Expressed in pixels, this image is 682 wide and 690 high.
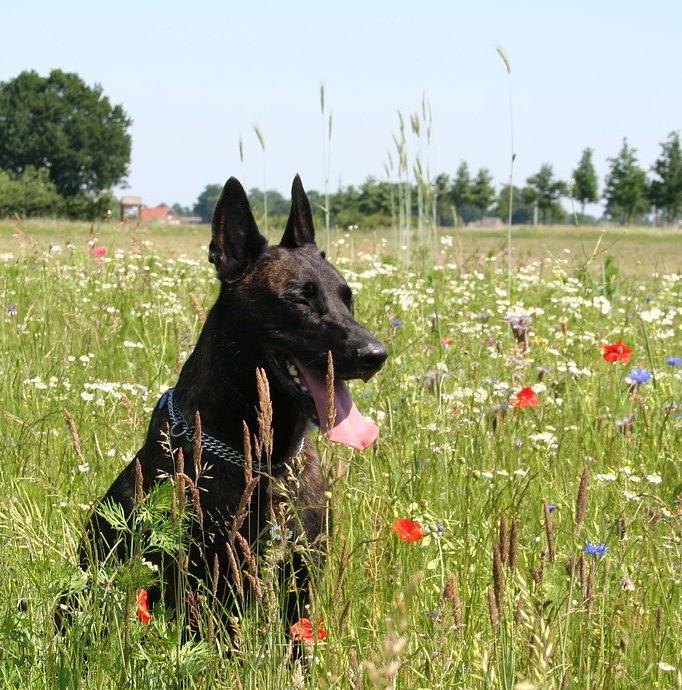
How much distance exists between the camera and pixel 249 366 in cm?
355

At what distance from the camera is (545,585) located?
8.70 feet

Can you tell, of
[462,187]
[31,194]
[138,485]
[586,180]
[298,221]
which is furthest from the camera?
[462,187]

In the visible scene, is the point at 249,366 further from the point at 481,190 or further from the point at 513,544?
the point at 481,190

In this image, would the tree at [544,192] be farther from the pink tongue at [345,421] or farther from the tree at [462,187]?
the pink tongue at [345,421]

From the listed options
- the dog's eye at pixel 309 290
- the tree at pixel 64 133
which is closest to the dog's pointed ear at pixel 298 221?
the dog's eye at pixel 309 290

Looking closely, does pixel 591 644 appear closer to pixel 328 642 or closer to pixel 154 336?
pixel 328 642

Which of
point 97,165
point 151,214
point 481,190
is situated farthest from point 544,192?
point 151,214

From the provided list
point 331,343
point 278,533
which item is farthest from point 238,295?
point 278,533

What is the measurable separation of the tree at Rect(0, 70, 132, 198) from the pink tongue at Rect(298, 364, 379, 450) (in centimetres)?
8905

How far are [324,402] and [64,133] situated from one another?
298ft

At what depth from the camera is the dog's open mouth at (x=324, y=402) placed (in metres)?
3.24

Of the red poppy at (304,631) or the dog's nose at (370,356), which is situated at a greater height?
the dog's nose at (370,356)

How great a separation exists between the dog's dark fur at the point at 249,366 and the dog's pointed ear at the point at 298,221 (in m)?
0.14

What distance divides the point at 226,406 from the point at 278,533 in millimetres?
1269
